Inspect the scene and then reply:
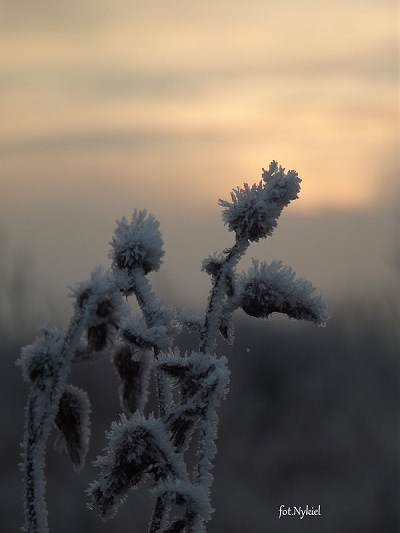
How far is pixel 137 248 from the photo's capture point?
1.19 metres

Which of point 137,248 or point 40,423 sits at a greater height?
point 137,248

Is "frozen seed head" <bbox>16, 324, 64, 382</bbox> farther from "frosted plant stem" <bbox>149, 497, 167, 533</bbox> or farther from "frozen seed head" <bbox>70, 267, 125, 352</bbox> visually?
"frosted plant stem" <bbox>149, 497, 167, 533</bbox>

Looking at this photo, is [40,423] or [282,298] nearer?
[40,423]

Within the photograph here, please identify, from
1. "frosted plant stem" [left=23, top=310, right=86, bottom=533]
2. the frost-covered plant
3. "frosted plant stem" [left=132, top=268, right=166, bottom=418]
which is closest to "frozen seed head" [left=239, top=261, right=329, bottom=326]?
the frost-covered plant

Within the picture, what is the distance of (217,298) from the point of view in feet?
3.91

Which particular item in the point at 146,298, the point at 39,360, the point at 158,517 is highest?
the point at 146,298

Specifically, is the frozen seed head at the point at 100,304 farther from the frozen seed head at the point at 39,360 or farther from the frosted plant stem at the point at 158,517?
the frosted plant stem at the point at 158,517

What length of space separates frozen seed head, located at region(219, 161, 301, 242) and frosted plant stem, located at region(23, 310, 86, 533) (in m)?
0.26

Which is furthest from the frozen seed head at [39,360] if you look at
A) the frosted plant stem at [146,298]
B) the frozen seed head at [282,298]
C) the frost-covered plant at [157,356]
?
the frozen seed head at [282,298]

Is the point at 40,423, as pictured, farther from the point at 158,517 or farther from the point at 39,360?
the point at 158,517

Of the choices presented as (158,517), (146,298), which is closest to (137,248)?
(146,298)

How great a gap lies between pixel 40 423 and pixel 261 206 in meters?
0.42

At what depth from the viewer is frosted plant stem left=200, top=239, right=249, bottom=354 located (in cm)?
117

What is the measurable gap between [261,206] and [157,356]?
254 mm
